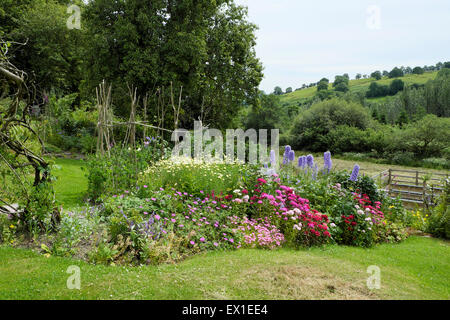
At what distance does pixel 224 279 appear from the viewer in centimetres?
363

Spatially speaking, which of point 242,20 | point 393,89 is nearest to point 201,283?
point 242,20

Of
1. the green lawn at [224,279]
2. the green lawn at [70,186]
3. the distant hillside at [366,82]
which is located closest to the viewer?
the green lawn at [224,279]

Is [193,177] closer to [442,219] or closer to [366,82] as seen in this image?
[442,219]

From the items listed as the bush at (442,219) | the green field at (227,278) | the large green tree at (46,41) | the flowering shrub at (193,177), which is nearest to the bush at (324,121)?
the large green tree at (46,41)

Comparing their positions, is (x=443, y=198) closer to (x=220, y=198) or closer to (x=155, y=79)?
(x=220, y=198)

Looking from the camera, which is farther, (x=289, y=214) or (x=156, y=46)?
(x=156, y=46)

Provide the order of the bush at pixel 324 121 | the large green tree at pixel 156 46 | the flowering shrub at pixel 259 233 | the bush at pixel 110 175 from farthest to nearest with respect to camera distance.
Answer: the bush at pixel 324 121 < the large green tree at pixel 156 46 < the bush at pixel 110 175 < the flowering shrub at pixel 259 233

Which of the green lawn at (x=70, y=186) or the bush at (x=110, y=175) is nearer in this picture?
the bush at (x=110, y=175)

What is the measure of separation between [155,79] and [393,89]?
72.3m

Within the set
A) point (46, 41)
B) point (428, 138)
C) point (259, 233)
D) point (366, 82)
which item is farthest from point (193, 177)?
point (366, 82)

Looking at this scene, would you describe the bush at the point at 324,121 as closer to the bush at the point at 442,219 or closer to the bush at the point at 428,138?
the bush at the point at 428,138

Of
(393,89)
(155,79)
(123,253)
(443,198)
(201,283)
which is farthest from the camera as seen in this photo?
(393,89)

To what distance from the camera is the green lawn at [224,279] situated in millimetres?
3301

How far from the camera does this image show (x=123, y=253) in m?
4.42
